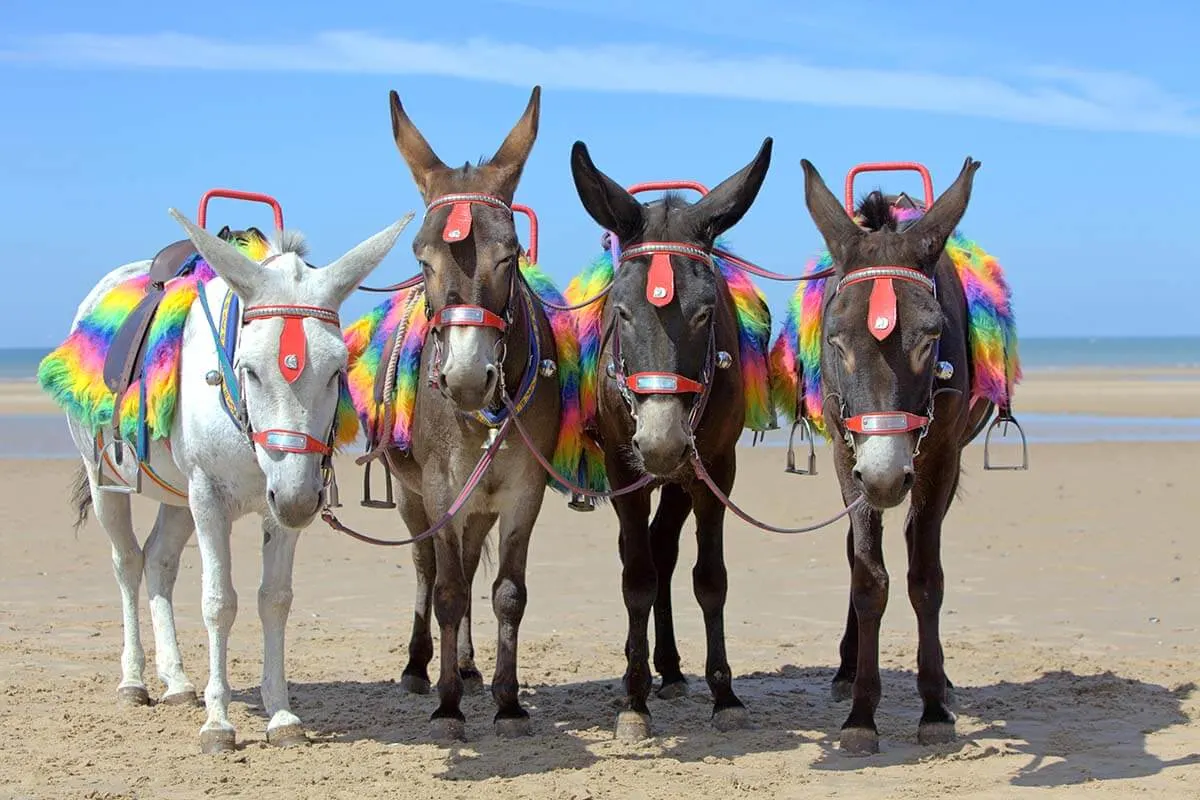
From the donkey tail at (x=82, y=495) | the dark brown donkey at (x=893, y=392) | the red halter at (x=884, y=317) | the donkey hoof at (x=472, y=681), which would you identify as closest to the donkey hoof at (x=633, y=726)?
the dark brown donkey at (x=893, y=392)

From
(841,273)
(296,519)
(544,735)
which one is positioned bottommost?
(544,735)

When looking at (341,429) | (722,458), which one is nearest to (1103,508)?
(722,458)

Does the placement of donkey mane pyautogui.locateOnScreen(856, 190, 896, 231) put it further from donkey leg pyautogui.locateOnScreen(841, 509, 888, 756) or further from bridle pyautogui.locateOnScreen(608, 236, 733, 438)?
donkey leg pyautogui.locateOnScreen(841, 509, 888, 756)

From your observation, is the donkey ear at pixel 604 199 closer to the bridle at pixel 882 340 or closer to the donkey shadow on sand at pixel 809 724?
the bridle at pixel 882 340

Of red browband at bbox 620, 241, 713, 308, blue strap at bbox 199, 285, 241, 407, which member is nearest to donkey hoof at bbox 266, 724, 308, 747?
blue strap at bbox 199, 285, 241, 407

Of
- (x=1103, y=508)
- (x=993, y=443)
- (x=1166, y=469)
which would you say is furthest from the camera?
(x=993, y=443)

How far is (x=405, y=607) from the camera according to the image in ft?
30.5

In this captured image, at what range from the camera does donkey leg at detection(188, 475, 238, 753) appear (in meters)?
5.64

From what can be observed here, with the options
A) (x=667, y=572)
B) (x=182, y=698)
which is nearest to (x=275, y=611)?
(x=182, y=698)

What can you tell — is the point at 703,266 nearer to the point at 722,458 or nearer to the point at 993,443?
the point at 722,458

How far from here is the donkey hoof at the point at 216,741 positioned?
221 inches

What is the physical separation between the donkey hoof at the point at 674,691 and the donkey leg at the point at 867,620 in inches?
49.2

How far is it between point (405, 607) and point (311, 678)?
208cm

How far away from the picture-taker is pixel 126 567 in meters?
6.93
